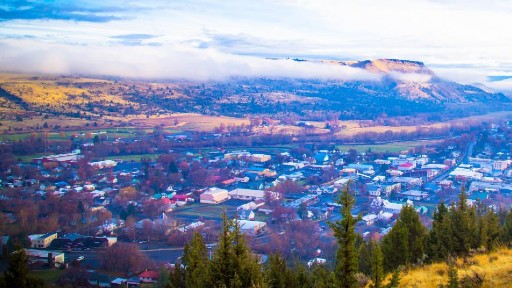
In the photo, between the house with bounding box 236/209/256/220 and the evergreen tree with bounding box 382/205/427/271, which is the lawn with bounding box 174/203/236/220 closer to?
the house with bounding box 236/209/256/220

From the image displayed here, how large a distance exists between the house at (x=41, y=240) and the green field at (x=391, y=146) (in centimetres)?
3534

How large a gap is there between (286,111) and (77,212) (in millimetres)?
56789

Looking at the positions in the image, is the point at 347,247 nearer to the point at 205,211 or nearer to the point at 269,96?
the point at 205,211

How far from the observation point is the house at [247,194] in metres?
35.2

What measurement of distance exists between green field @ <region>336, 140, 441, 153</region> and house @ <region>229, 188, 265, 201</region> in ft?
67.2

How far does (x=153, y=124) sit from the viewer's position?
64.2 m

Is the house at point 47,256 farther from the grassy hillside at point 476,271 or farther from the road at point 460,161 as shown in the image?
the road at point 460,161

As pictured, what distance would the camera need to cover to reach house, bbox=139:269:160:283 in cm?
1996

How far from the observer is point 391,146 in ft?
187

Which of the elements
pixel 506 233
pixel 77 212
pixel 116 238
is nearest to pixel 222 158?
pixel 77 212

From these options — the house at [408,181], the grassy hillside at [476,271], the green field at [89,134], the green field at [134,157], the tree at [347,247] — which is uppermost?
the tree at [347,247]

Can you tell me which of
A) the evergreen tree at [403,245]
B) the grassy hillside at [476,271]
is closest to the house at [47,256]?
the evergreen tree at [403,245]

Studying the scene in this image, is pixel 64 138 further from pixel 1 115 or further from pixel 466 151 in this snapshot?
pixel 466 151

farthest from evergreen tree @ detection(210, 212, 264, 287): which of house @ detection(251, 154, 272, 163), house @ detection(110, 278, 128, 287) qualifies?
house @ detection(251, 154, 272, 163)
